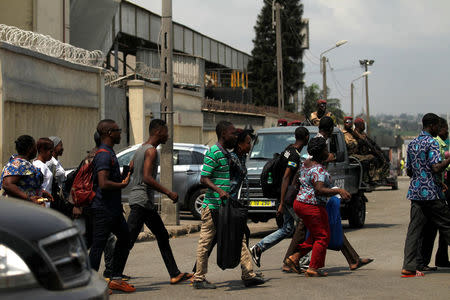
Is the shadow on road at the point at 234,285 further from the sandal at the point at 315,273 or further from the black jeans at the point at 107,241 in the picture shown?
the black jeans at the point at 107,241

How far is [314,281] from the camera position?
8641mm

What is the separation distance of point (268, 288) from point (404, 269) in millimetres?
1735

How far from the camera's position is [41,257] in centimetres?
388

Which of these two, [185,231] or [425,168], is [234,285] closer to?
[425,168]

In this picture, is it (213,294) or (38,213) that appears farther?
(213,294)

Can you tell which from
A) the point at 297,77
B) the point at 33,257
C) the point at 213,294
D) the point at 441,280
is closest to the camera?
the point at 33,257

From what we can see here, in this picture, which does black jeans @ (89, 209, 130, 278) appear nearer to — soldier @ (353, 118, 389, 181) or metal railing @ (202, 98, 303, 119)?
soldier @ (353, 118, 389, 181)

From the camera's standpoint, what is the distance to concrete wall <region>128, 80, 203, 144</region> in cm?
2630

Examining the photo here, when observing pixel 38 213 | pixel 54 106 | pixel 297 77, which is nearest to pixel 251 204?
pixel 54 106

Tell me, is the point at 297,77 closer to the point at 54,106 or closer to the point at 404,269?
the point at 54,106

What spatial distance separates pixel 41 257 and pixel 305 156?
1117cm

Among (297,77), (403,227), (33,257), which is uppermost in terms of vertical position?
(297,77)

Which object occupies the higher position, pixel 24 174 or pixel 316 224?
pixel 24 174

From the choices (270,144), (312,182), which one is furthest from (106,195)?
(270,144)
